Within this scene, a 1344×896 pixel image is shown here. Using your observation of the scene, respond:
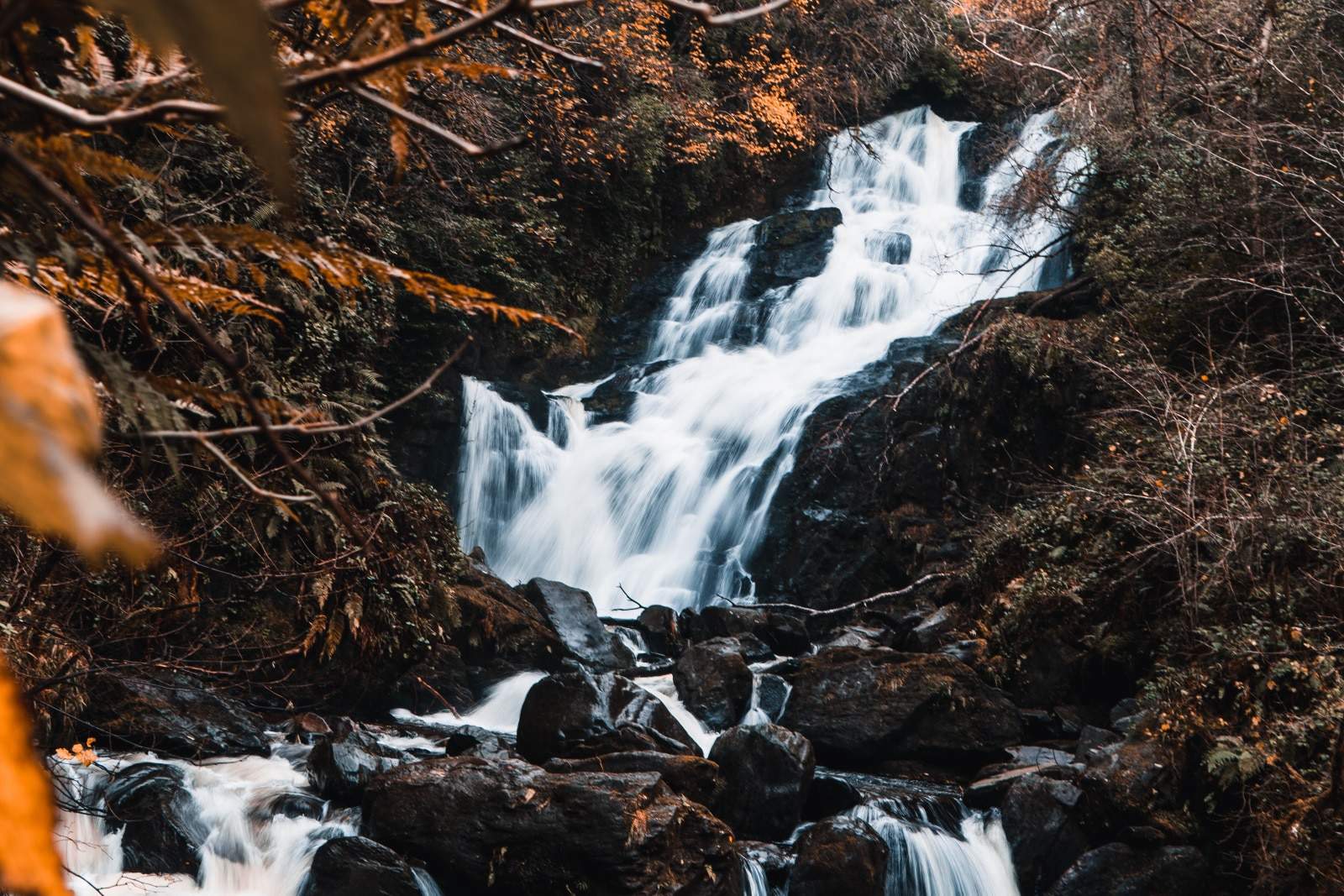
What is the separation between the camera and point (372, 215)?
41.5ft

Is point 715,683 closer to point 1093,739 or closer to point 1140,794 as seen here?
point 1093,739

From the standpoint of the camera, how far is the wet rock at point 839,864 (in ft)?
20.7

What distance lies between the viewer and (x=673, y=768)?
278 inches

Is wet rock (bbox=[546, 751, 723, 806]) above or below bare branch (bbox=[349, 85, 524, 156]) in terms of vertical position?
below

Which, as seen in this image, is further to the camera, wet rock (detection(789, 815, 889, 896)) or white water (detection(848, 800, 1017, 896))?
white water (detection(848, 800, 1017, 896))

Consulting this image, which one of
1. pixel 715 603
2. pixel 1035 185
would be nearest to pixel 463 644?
pixel 715 603

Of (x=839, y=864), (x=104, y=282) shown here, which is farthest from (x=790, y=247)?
(x=104, y=282)

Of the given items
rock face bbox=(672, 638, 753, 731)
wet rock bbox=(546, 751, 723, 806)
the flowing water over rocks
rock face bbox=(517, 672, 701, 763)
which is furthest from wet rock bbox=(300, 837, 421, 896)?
rock face bbox=(672, 638, 753, 731)

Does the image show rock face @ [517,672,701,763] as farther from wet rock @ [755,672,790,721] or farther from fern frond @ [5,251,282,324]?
fern frond @ [5,251,282,324]

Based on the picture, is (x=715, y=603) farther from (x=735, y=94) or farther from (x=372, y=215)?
(x=735, y=94)

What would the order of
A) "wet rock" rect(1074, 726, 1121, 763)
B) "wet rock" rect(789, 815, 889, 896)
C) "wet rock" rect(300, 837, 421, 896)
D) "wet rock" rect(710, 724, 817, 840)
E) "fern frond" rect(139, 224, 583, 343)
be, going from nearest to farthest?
"fern frond" rect(139, 224, 583, 343) < "wet rock" rect(300, 837, 421, 896) < "wet rock" rect(789, 815, 889, 896) < "wet rock" rect(710, 724, 817, 840) < "wet rock" rect(1074, 726, 1121, 763)

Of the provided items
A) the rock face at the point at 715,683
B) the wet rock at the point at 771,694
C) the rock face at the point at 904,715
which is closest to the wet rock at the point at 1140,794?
the rock face at the point at 904,715

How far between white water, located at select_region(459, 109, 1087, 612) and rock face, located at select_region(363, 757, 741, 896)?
698cm

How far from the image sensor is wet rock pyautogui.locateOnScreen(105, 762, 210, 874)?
5859 millimetres
